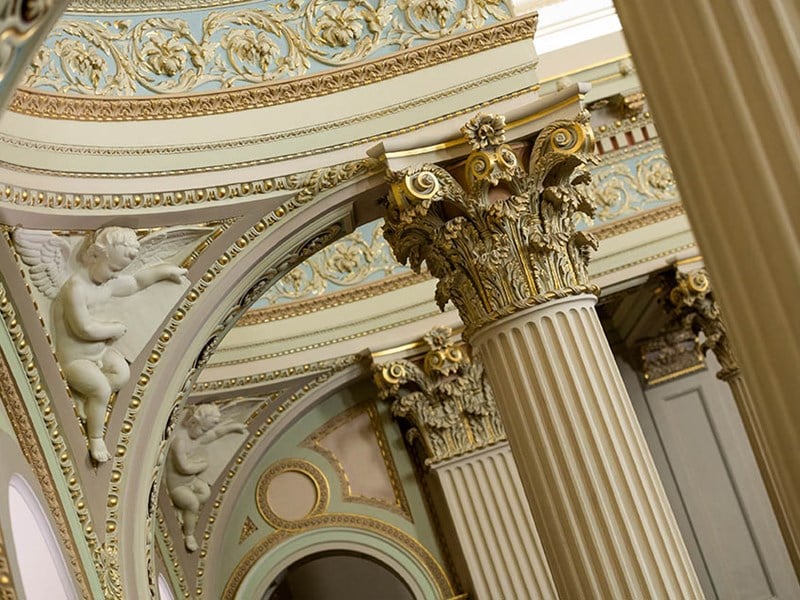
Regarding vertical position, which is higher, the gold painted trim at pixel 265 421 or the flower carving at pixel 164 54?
the flower carving at pixel 164 54

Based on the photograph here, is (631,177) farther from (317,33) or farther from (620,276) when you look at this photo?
(317,33)

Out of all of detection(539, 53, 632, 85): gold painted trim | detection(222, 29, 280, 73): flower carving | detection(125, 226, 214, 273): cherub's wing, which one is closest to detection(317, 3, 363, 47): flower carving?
detection(222, 29, 280, 73): flower carving

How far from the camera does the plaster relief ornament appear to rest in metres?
9.25

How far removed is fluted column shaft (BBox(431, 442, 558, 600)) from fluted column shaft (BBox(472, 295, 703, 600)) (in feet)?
12.1

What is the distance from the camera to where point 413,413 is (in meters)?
10.1

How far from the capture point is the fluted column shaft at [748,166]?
1884 millimetres

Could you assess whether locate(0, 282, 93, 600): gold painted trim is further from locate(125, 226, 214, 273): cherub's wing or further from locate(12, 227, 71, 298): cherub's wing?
locate(125, 226, 214, 273): cherub's wing

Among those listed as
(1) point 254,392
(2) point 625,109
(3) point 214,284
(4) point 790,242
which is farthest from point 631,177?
(4) point 790,242

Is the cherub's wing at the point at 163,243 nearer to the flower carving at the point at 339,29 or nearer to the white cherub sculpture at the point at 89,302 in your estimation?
the white cherub sculpture at the point at 89,302

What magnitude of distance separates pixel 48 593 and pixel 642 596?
110 inches

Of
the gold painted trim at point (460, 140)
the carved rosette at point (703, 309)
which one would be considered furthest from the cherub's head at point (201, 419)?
the carved rosette at point (703, 309)

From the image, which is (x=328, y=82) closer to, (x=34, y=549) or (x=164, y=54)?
(x=164, y=54)

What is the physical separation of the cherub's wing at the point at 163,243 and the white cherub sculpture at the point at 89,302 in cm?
9

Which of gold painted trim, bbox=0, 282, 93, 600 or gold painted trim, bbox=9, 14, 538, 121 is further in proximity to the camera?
gold painted trim, bbox=9, 14, 538, 121
